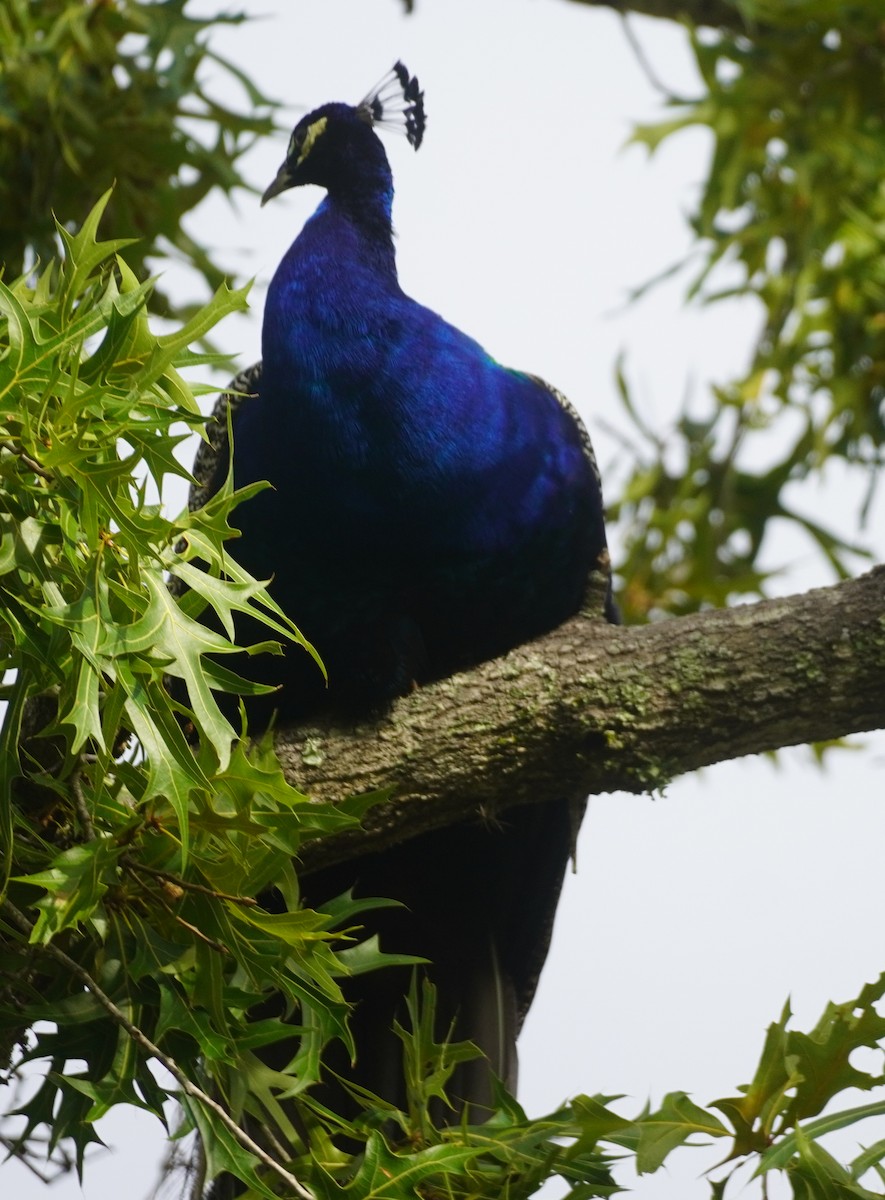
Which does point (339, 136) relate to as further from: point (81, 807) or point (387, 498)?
point (81, 807)

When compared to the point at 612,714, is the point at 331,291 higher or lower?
higher

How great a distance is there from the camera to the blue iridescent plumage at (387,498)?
2871 millimetres

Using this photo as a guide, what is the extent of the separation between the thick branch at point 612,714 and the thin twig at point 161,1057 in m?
0.56

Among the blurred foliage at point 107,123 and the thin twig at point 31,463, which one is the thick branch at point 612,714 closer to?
the thin twig at point 31,463

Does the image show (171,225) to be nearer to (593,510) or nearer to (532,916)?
(593,510)

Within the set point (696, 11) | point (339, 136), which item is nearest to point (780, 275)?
point (696, 11)

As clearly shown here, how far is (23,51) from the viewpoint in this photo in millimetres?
3984

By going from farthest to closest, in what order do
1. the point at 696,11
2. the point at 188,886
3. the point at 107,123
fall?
the point at 696,11 → the point at 107,123 → the point at 188,886

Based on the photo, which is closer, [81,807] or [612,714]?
[81,807]

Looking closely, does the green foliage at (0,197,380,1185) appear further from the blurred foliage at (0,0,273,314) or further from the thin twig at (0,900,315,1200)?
the blurred foliage at (0,0,273,314)

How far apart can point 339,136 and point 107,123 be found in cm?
147

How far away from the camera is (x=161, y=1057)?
2.09 meters

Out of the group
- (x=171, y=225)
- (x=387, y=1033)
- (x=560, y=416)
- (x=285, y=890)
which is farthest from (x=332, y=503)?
(x=171, y=225)

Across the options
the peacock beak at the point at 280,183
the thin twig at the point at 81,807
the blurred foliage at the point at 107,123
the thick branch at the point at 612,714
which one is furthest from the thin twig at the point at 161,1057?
the blurred foliage at the point at 107,123
